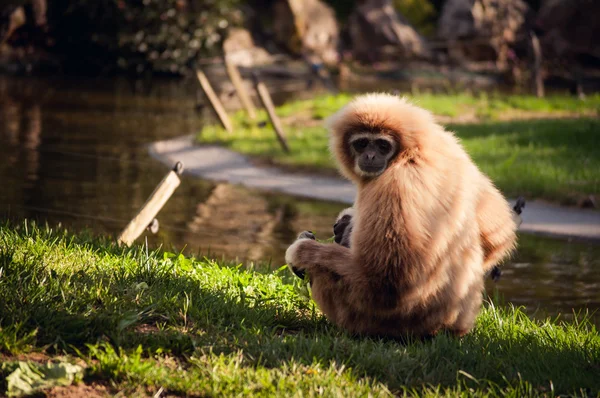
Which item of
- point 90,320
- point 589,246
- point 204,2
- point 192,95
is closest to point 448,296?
point 90,320

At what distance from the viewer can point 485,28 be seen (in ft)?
115

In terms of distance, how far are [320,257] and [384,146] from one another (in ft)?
2.62

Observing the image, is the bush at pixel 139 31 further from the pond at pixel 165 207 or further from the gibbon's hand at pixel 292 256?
the gibbon's hand at pixel 292 256

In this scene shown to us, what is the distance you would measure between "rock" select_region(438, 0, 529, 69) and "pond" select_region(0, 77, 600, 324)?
18.9 m

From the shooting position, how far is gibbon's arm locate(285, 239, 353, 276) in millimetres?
5035

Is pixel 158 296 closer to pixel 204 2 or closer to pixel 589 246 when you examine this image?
pixel 589 246

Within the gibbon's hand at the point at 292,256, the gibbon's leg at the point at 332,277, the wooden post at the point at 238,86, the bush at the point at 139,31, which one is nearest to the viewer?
the gibbon's leg at the point at 332,277

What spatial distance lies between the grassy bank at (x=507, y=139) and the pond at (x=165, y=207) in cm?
185

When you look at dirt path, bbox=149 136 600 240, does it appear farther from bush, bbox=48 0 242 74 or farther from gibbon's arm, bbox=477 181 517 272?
bush, bbox=48 0 242 74

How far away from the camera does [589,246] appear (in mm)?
10438

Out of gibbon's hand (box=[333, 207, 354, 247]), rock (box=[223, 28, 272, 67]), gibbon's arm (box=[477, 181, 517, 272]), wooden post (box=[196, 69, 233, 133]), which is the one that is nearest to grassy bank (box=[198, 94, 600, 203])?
wooden post (box=[196, 69, 233, 133])

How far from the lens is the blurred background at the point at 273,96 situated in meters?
10.6

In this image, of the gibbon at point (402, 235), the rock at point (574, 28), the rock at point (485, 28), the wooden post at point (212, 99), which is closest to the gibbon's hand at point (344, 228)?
the gibbon at point (402, 235)

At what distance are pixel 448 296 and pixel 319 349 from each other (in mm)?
904
